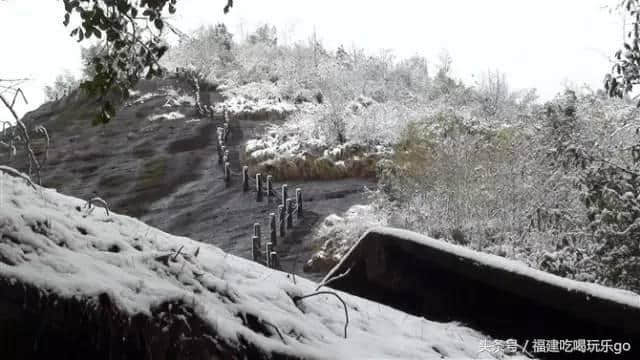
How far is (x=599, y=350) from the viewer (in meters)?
4.80

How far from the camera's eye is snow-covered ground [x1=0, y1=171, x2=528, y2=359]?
2.61 m

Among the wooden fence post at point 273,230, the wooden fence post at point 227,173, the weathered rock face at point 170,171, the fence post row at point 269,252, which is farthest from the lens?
the wooden fence post at point 227,173

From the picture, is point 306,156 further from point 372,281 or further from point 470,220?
point 372,281

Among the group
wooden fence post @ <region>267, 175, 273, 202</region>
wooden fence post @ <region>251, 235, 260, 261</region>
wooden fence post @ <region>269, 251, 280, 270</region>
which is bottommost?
wooden fence post @ <region>269, 251, 280, 270</region>

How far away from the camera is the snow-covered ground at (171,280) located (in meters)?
2.61

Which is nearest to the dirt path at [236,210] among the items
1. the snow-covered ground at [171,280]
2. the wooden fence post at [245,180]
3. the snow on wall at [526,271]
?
the wooden fence post at [245,180]

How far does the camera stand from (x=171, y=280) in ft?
9.90

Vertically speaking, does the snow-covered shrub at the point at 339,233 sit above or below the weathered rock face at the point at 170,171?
below

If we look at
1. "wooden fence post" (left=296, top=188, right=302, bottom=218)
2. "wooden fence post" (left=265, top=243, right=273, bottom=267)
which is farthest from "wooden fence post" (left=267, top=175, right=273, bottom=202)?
"wooden fence post" (left=265, top=243, right=273, bottom=267)

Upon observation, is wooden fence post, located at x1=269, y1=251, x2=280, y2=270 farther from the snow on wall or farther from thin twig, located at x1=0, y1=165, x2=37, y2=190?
thin twig, located at x1=0, y1=165, x2=37, y2=190

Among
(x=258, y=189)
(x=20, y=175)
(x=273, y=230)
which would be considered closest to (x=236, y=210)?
(x=258, y=189)

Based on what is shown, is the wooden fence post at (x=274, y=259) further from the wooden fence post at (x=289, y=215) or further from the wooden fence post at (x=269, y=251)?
the wooden fence post at (x=289, y=215)

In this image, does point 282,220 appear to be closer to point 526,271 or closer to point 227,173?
point 227,173

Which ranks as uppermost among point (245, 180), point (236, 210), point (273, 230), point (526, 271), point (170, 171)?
point (526, 271)
